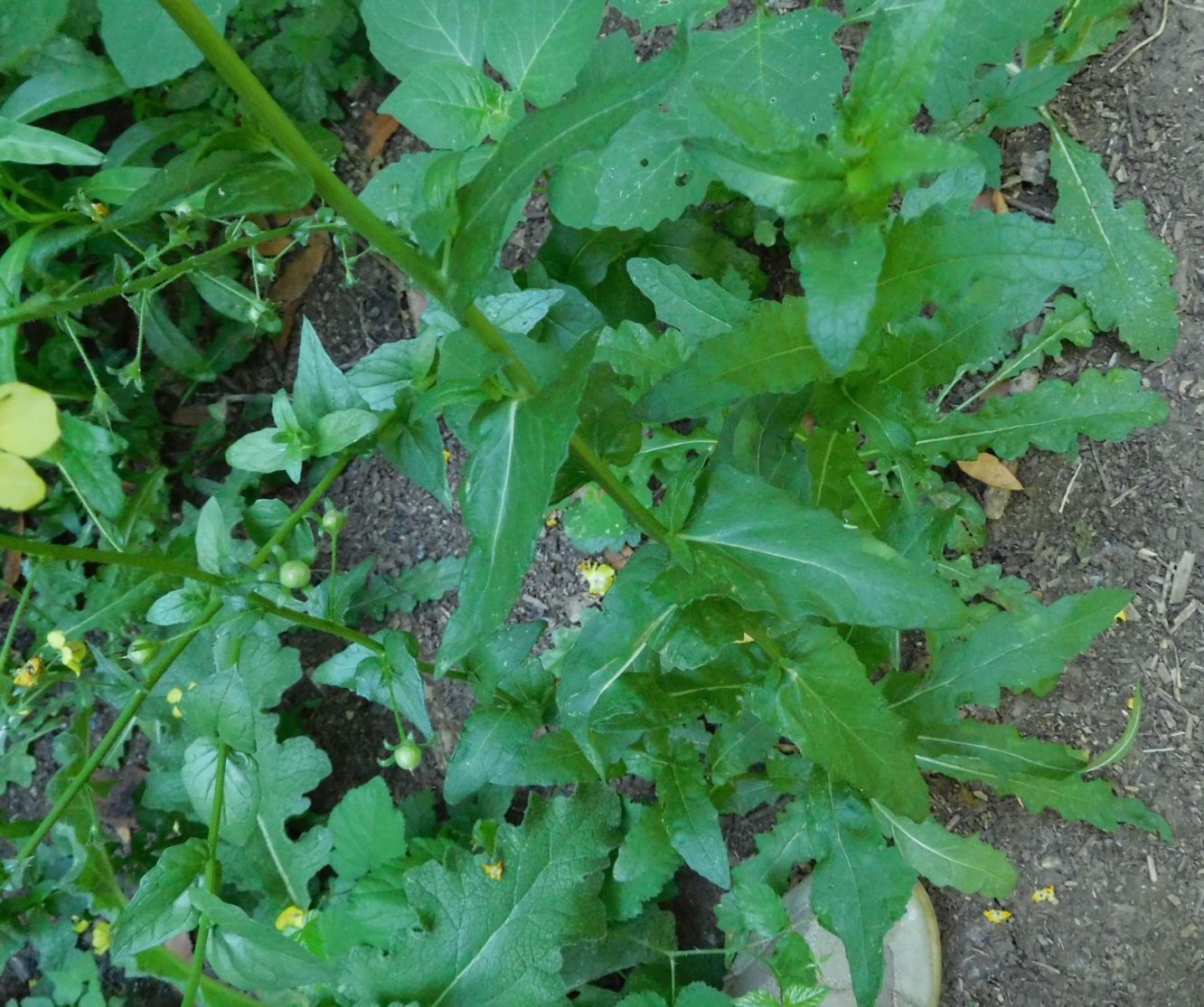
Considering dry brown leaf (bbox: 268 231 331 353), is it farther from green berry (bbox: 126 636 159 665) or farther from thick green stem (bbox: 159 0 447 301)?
thick green stem (bbox: 159 0 447 301)

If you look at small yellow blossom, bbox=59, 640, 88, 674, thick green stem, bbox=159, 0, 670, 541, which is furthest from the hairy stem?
thick green stem, bbox=159, 0, 670, 541

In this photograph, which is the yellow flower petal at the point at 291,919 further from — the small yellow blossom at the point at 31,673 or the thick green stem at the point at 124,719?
the small yellow blossom at the point at 31,673

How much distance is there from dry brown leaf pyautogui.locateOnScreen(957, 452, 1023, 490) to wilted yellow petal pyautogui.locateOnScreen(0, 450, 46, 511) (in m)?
2.13

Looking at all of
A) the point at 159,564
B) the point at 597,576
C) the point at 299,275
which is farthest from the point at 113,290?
the point at 299,275

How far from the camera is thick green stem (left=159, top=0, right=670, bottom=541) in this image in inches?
36.2

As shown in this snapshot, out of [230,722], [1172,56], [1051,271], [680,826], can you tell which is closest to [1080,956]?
[680,826]

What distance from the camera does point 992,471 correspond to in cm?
248

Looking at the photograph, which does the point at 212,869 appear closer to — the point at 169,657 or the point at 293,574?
the point at 169,657

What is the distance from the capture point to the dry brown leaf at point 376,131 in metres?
3.11

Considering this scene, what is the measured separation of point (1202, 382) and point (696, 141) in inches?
70.5

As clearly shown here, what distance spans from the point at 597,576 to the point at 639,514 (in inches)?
47.3

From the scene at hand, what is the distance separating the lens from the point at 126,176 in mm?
2479

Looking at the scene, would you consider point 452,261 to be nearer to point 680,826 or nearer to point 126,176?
point 680,826

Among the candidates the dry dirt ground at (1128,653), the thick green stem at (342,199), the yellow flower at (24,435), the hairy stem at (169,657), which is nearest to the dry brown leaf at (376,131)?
the hairy stem at (169,657)
